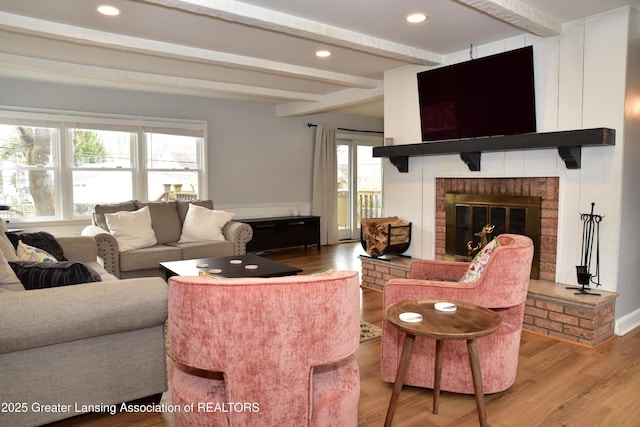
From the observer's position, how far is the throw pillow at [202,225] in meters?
5.30

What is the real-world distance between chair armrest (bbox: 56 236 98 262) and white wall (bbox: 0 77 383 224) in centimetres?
233

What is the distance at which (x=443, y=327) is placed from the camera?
1938 millimetres

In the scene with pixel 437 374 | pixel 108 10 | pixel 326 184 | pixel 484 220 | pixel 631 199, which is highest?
pixel 108 10

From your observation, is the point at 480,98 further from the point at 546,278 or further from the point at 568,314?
Answer: the point at 568,314

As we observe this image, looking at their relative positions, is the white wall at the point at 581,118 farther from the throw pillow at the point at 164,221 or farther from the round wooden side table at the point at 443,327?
the throw pillow at the point at 164,221

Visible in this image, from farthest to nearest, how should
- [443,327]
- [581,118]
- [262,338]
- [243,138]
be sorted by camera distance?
[243,138] < [581,118] < [443,327] < [262,338]

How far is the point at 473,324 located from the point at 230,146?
555 cm

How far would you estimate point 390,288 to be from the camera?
2.53m

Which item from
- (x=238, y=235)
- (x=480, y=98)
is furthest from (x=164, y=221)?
(x=480, y=98)

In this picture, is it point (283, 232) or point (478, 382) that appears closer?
point (478, 382)

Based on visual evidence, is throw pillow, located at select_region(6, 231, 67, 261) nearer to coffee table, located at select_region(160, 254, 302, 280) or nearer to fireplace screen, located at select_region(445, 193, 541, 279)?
coffee table, located at select_region(160, 254, 302, 280)

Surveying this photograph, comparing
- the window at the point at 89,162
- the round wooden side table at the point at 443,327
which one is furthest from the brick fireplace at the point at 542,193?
the window at the point at 89,162

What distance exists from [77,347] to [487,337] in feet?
6.69

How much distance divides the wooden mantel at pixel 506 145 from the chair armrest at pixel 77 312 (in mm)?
2854
